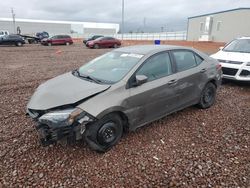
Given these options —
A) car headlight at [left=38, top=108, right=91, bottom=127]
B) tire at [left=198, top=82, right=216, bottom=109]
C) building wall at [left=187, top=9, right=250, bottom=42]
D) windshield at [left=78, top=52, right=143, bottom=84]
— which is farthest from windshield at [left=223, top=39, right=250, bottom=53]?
building wall at [left=187, top=9, right=250, bottom=42]

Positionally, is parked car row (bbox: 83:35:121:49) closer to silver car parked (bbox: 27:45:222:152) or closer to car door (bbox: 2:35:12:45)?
car door (bbox: 2:35:12:45)

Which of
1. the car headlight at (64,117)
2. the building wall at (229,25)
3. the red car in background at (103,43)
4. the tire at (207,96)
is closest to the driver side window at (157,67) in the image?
the car headlight at (64,117)

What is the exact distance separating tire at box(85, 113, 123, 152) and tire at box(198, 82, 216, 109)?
227 cm

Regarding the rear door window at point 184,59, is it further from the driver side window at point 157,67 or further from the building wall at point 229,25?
the building wall at point 229,25

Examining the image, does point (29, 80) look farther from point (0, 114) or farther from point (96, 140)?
point (96, 140)

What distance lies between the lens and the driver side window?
351cm

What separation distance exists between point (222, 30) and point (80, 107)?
34.6m

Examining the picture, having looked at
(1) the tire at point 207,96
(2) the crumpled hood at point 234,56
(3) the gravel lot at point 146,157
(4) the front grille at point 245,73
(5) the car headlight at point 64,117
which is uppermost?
(2) the crumpled hood at point 234,56

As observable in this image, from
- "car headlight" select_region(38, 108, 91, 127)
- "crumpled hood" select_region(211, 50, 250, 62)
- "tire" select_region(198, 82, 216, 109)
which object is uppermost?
"crumpled hood" select_region(211, 50, 250, 62)

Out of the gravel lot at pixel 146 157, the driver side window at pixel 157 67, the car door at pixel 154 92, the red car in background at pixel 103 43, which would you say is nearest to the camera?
the gravel lot at pixel 146 157

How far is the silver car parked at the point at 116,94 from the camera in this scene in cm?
280

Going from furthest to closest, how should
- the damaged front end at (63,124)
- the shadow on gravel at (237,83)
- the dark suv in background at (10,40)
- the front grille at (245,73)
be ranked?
the dark suv in background at (10,40) < the shadow on gravel at (237,83) < the front grille at (245,73) < the damaged front end at (63,124)

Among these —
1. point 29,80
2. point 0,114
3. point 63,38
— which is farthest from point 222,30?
point 0,114

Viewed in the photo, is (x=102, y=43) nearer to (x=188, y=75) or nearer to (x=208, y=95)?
(x=208, y=95)
